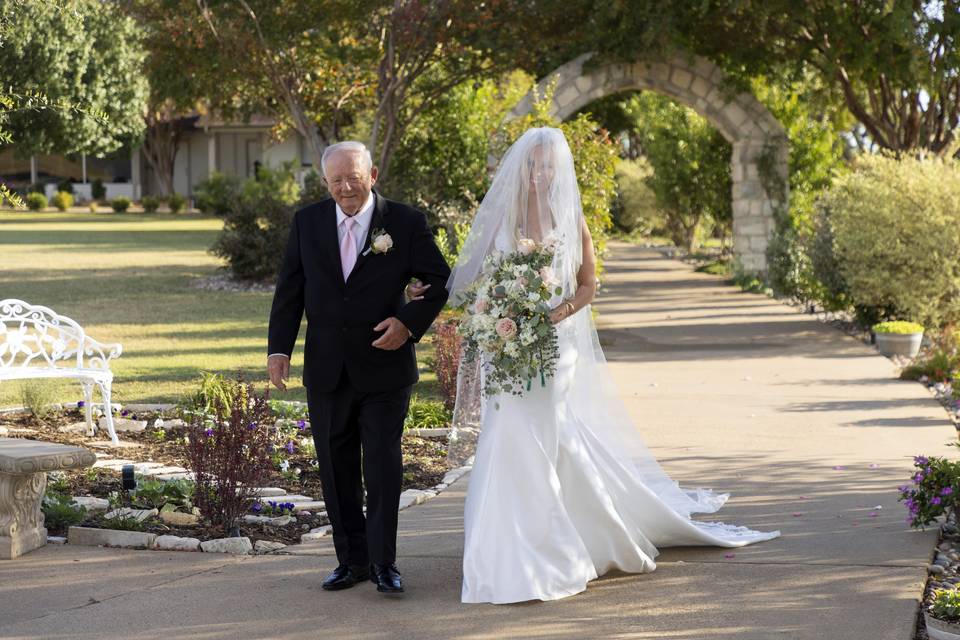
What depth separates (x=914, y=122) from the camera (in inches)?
892

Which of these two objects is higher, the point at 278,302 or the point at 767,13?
the point at 767,13

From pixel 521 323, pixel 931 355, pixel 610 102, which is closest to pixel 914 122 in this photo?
pixel 931 355

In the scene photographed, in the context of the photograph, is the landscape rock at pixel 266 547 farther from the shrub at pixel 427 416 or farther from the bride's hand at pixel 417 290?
the shrub at pixel 427 416

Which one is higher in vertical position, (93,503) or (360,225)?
(360,225)

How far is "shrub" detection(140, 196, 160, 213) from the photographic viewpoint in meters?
54.8

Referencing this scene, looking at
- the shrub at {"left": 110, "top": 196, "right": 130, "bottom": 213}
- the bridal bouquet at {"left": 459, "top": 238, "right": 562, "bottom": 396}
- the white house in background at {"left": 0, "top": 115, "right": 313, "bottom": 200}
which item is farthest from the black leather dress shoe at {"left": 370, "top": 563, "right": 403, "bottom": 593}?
the white house in background at {"left": 0, "top": 115, "right": 313, "bottom": 200}

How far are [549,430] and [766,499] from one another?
2.23 m

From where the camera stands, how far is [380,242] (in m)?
5.47

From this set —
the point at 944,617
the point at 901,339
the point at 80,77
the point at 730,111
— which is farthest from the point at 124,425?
the point at 80,77

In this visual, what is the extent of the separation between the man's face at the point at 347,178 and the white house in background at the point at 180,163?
174 ft

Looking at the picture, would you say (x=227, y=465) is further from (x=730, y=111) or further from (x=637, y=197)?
(x=637, y=197)

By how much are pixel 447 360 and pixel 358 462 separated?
523cm

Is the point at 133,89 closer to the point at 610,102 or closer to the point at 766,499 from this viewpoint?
the point at 610,102

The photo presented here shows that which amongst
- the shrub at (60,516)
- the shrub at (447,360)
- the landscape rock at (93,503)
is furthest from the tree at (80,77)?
the shrub at (60,516)
